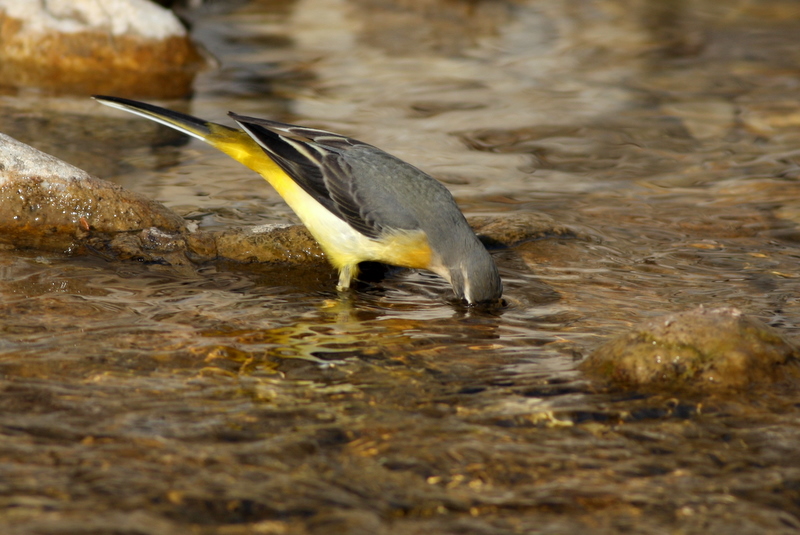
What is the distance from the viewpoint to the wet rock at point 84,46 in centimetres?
1334

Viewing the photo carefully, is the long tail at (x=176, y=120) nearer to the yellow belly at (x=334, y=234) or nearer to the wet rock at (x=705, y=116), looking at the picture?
the yellow belly at (x=334, y=234)

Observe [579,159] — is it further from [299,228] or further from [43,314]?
[43,314]

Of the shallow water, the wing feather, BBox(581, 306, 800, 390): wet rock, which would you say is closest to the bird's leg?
the shallow water

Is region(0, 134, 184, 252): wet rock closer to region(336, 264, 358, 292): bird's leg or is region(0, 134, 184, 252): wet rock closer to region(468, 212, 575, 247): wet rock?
region(336, 264, 358, 292): bird's leg

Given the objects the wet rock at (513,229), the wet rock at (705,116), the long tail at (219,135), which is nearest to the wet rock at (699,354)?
the wet rock at (513,229)

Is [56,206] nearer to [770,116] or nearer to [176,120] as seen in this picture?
[176,120]

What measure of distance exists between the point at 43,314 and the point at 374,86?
8.99 meters

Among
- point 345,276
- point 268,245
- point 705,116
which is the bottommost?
point 345,276

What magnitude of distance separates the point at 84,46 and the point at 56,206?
6.82 m

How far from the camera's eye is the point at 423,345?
6133 millimetres

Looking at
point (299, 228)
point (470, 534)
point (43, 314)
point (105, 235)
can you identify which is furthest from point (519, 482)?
point (105, 235)

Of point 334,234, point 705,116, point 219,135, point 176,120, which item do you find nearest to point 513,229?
point 334,234

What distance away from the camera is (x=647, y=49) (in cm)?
1695

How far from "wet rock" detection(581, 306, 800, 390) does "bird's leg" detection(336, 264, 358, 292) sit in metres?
2.32
